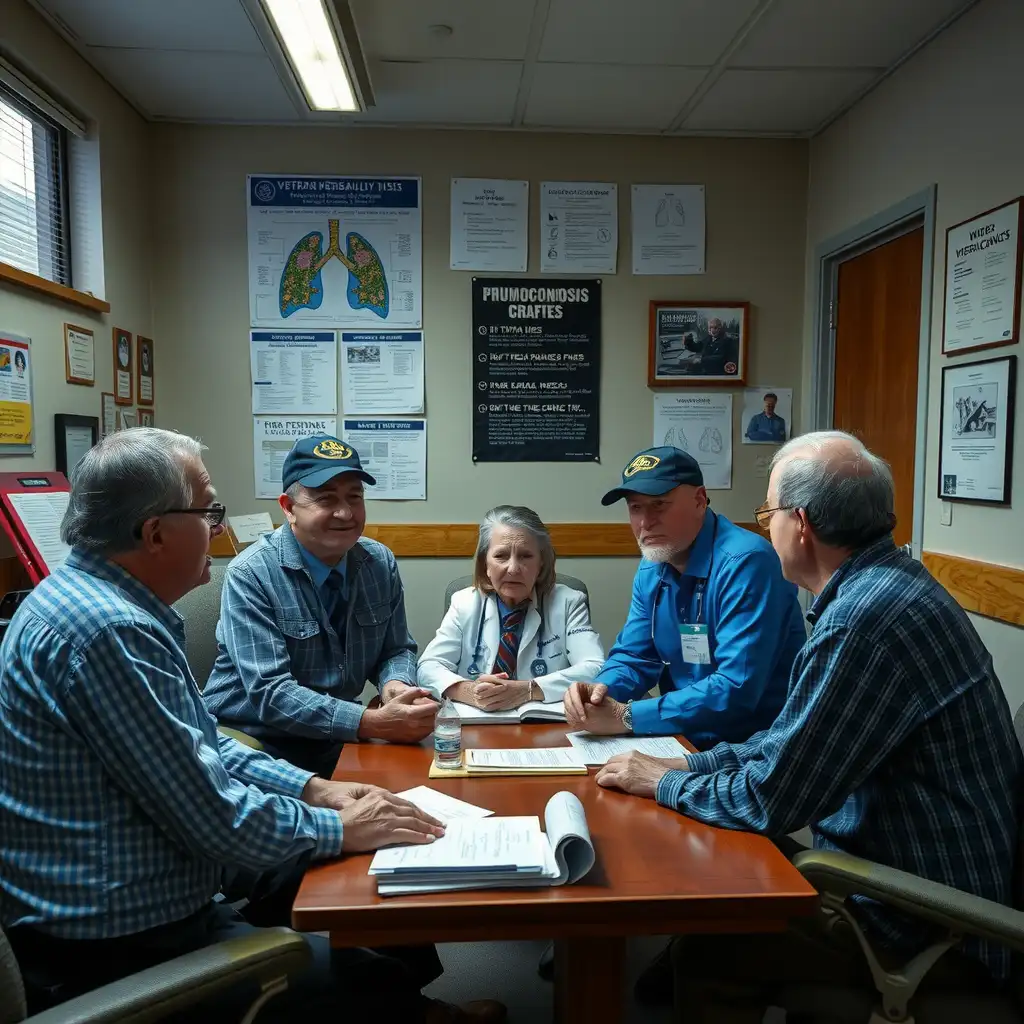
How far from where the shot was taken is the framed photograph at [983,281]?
2381mm

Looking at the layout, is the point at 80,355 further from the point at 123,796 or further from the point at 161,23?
the point at 123,796

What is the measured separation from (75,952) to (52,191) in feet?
9.22

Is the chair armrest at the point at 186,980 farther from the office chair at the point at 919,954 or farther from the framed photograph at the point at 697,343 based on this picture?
the framed photograph at the point at 697,343

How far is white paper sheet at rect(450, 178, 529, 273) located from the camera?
3672mm

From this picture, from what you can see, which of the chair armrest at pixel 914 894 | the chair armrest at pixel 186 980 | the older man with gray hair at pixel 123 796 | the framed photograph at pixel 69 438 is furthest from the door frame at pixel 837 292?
the framed photograph at pixel 69 438

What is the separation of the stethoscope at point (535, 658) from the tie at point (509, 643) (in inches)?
2.1

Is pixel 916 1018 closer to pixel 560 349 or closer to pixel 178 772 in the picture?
pixel 178 772

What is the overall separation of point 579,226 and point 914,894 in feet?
10.4

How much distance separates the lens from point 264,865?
1.26m

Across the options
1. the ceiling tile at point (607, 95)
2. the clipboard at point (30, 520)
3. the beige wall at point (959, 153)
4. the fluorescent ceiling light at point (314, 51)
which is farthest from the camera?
the ceiling tile at point (607, 95)

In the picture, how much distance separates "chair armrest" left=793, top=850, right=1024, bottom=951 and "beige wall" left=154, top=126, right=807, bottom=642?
2588 mm

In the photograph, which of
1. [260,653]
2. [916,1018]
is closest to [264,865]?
[260,653]

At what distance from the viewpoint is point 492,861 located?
3.82ft

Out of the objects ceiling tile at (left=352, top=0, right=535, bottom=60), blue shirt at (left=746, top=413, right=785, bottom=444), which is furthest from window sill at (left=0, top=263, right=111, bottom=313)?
blue shirt at (left=746, top=413, right=785, bottom=444)
